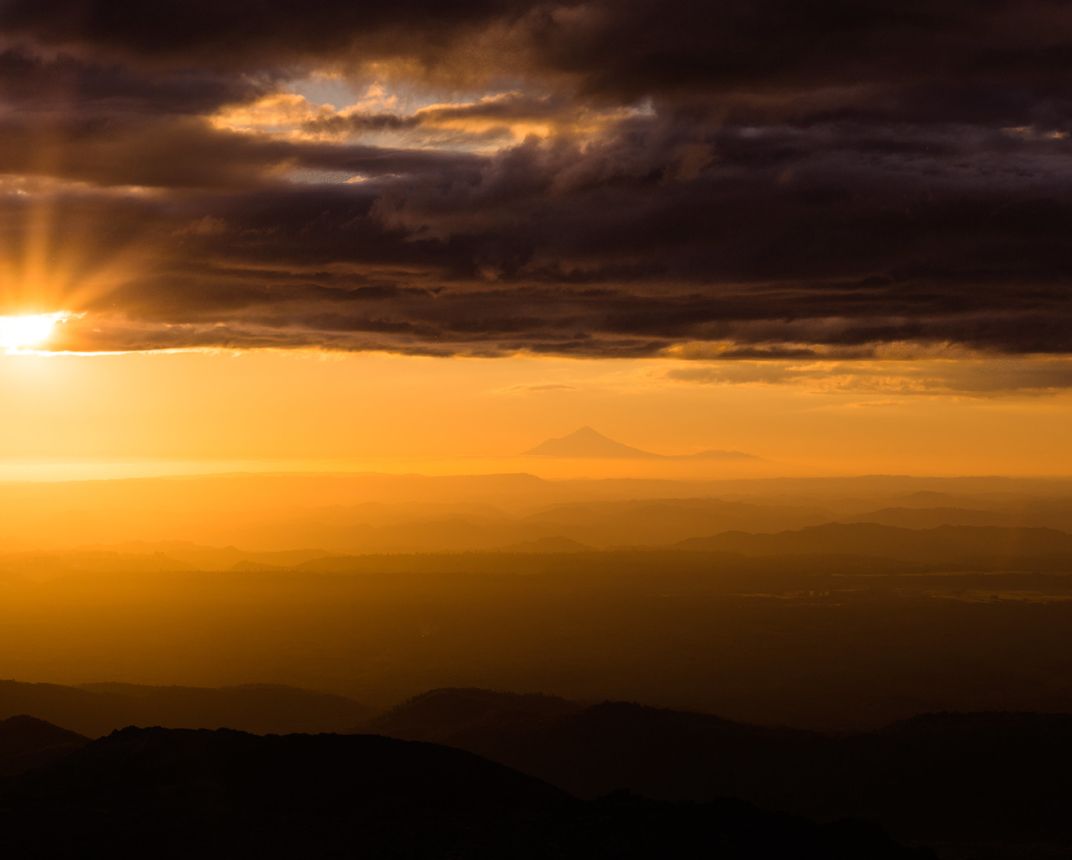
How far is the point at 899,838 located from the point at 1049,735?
40.5 m

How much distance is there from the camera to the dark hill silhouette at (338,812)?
9025 centimetres

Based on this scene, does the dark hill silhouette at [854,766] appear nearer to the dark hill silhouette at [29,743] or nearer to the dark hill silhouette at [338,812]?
the dark hill silhouette at [338,812]

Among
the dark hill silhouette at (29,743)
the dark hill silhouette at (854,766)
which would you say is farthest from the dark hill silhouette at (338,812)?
the dark hill silhouette at (854,766)

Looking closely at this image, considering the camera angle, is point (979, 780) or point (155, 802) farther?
point (979, 780)

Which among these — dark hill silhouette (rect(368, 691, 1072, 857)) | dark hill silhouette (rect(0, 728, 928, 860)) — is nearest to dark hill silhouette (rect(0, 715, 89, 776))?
dark hill silhouette (rect(0, 728, 928, 860))

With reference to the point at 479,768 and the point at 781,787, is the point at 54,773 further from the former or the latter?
the point at 781,787

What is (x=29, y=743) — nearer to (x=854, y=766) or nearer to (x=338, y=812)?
(x=338, y=812)

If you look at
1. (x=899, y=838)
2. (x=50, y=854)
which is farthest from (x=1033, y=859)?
(x=50, y=854)

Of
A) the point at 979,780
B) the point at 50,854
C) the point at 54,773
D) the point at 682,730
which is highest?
the point at 682,730

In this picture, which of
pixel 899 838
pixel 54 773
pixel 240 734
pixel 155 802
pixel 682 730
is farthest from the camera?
pixel 682 730

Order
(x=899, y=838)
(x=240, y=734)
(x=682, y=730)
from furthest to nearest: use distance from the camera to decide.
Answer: (x=682, y=730) → (x=899, y=838) → (x=240, y=734)

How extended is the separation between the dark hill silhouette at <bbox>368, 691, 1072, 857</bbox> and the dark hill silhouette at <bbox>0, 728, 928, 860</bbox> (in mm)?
52297

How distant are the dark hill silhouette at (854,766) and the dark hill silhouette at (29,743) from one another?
58.7 m

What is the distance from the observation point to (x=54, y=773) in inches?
4476
